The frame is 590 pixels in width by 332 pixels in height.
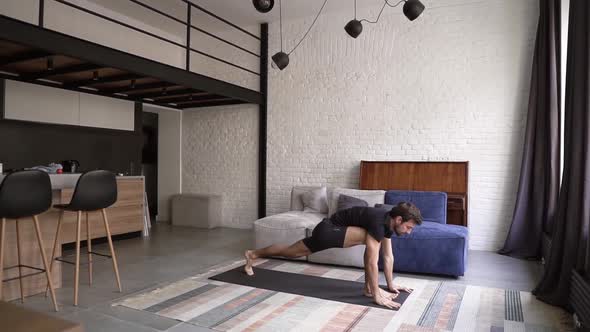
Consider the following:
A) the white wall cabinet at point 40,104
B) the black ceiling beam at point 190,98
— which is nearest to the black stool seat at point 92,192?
the white wall cabinet at point 40,104

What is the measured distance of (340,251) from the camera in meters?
4.89

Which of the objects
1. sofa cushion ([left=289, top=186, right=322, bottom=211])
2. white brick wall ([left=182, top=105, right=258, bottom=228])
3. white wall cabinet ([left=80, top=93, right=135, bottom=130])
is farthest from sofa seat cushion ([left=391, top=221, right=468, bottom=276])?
white wall cabinet ([left=80, top=93, right=135, bottom=130])

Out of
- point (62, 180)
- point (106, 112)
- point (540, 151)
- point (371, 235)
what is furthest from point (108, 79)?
point (540, 151)

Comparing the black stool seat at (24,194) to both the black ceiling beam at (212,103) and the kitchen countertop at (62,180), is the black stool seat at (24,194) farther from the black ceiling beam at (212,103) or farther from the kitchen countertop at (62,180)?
the black ceiling beam at (212,103)

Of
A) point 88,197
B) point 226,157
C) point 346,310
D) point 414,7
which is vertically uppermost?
point 414,7

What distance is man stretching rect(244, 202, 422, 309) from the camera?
350cm

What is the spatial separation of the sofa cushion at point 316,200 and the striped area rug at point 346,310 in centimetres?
219

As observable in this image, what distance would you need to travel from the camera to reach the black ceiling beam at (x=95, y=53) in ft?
12.5

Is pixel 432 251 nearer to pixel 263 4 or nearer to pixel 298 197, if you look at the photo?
pixel 298 197

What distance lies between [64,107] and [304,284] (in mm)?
4584

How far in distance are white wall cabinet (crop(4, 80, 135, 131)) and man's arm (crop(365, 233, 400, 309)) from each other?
16.4ft

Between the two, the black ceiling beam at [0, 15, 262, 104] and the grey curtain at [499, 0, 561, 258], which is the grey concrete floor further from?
the black ceiling beam at [0, 15, 262, 104]

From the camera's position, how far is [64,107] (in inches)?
243

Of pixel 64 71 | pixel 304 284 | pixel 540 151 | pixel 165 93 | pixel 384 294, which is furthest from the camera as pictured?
pixel 165 93
